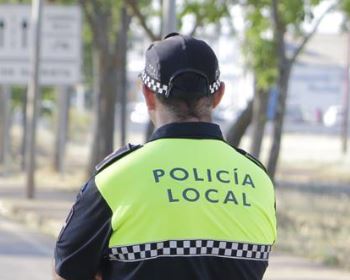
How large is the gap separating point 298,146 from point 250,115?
2872 centimetres

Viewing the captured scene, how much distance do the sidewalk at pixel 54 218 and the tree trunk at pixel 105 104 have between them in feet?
3.90

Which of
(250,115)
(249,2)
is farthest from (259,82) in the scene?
(250,115)

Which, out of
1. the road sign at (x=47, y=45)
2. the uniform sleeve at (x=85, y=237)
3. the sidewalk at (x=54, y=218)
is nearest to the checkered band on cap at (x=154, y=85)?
the uniform sleeve at (x=85, y=237)

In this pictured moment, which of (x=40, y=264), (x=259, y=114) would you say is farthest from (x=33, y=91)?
Answer: (x=40, y=264)

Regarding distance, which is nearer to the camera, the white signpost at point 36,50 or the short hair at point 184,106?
the short hair at point 184,106

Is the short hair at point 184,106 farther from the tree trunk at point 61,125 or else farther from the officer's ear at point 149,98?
the tree trunk at point 61,125

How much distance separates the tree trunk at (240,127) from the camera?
21234 millimetres

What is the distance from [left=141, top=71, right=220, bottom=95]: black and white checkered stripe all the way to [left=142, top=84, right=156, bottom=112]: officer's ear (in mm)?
15

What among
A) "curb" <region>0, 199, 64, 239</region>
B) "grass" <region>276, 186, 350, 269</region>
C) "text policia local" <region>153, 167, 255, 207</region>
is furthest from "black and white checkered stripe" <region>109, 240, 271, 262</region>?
"curb" <region>0, 199, 64, 239</region>

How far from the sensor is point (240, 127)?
21.5 meters

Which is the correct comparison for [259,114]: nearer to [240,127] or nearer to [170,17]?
[240,127]

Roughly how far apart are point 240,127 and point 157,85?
1820cm

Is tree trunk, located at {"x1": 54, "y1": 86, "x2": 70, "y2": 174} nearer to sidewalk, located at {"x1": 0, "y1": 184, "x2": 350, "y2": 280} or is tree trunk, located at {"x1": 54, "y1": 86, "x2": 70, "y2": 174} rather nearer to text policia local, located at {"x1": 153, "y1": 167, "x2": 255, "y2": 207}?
sidewalk, located at {"x1": 0, "y1": 184, "x2": 350, "y2": 280}

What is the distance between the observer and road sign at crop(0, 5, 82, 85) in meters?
21.8
